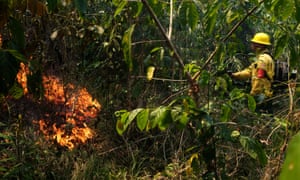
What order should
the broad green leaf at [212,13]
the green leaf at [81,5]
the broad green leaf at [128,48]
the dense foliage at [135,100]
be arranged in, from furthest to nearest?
the dense foliage at [135,100]
the broad green leaf at [212,13]
the broad green leaf at [128,48]
the green leaf at [81,5]

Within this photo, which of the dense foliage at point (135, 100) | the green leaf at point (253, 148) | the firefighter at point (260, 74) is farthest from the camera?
the firefighter at point (260, 74)

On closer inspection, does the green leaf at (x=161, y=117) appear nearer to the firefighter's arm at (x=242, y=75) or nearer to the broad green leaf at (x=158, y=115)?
the broad green leaf at (x=158, y=115)

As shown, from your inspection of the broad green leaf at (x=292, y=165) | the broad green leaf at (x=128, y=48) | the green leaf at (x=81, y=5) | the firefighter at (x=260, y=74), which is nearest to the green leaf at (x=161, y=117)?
the broad green leaf at (x=128, y=48)

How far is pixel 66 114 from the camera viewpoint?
4.32 m

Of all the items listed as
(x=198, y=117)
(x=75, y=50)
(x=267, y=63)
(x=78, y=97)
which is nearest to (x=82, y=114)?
(x=78, y=97)

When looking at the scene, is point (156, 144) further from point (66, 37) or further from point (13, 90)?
point (13, 90)

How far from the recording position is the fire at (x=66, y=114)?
4113mm

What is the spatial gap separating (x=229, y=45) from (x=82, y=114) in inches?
96.0

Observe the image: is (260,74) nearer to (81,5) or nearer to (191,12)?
(191,12)

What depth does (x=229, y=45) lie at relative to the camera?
227 cm

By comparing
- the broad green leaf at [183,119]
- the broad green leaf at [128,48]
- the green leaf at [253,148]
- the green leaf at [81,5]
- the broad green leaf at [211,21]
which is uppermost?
the green leaf at [81,5]

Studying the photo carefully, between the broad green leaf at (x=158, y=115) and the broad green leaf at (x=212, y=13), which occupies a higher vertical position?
the broad green leaf at (x=212, y=13)

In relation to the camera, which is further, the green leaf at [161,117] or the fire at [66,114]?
the fire at [66,114]

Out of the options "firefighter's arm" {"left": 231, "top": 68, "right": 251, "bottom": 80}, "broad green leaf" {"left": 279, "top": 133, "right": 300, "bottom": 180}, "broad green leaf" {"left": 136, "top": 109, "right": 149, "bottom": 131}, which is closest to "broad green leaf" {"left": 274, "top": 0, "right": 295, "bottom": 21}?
"broad green leaf" {"left": 136, "top": 109, "right": 149, "bottom": 131}
